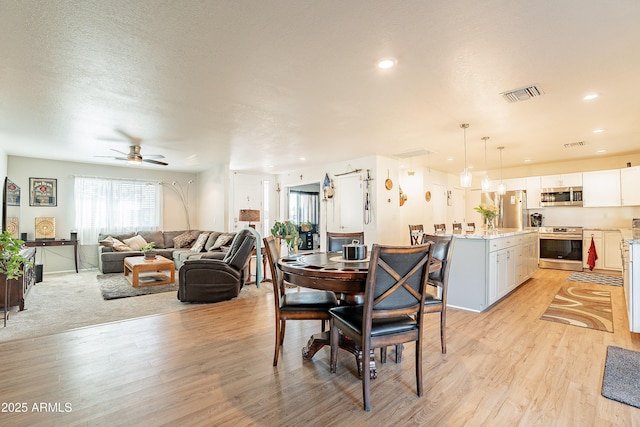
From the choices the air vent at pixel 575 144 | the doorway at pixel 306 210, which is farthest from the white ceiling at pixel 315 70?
the doorway at pixel 306 210

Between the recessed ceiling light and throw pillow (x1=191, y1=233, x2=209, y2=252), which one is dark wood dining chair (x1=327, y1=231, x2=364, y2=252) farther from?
throw pillow (x1=191, y1=233, x2=209, y2=252)

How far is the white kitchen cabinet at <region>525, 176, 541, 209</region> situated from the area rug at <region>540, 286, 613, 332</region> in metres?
2.87

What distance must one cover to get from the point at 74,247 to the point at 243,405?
705cm

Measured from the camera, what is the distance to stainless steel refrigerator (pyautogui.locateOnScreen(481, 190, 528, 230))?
7.27 m

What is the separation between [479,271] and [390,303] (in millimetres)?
2475

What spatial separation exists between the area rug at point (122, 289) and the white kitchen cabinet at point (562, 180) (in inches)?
316

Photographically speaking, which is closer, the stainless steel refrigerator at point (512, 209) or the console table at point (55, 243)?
the console table at point (55, 243)

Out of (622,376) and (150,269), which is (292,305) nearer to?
(622,376)

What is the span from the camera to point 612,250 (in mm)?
6215

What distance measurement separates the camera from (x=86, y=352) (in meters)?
2.70

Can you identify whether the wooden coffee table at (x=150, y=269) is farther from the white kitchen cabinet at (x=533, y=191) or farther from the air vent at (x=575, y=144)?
the white kitchen cabinet at (x=533, y=191)

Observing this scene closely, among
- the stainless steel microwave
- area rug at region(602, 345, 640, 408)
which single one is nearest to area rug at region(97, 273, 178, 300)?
area rug at region(602, 345, 640, 408)

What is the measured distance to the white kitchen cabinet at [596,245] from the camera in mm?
6344

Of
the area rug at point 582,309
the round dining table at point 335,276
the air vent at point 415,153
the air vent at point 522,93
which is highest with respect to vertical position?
the air vent at point 522,93
